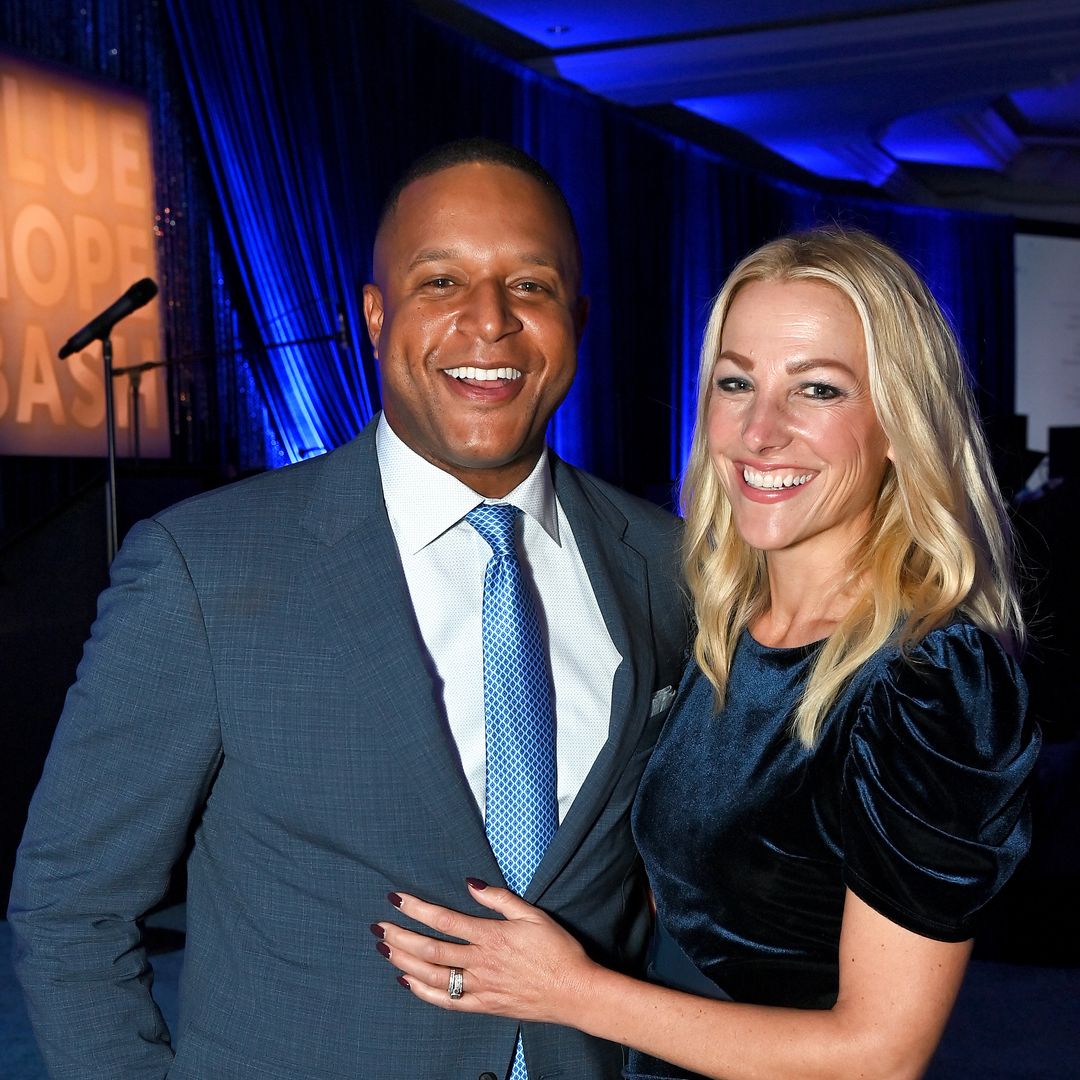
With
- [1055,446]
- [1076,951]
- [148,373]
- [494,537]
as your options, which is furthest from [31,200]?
[1055,446]

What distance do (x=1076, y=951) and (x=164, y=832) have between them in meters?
3.39

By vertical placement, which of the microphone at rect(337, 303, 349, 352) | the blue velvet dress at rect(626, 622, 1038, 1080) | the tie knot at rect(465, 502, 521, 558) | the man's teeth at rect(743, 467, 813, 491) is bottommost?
the blue velvet dress at rect(626, 622, 1038, 1080)

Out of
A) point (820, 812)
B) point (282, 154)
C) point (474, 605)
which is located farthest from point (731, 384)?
point (282, 154)

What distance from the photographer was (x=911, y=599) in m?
1.50

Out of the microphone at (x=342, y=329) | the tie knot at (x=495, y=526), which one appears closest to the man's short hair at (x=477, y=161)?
the tie knot at (x=495, y=526)

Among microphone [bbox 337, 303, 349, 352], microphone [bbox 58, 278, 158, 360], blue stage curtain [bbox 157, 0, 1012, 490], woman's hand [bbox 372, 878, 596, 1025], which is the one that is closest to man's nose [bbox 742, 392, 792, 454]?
woman's hand [bbox 372, 878, 596, 1025]

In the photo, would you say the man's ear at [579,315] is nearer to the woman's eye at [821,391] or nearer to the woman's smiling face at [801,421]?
the woman's smiling face at [801,421]

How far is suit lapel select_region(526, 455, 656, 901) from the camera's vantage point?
148 centimetres

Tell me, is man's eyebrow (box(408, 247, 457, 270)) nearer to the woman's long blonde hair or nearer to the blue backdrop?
the woman's long blonde hair

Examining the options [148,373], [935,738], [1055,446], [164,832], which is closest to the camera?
[935,738]

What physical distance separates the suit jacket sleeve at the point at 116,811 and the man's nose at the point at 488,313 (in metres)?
0.47

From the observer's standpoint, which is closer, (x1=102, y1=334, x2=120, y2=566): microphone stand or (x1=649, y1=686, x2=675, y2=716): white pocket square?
(x1=649, y1=686, x2=675, y2=716): white pocket square

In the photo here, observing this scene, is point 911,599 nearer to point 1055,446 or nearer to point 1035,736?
point 1035,736

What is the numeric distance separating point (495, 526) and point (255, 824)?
0.46 meters
